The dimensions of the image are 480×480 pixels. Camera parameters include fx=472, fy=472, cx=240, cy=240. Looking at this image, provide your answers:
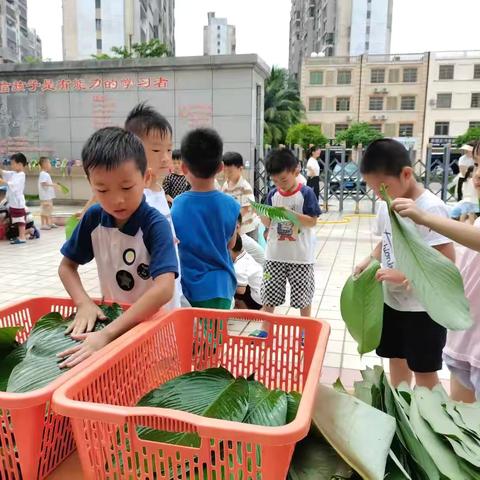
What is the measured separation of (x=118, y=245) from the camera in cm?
137

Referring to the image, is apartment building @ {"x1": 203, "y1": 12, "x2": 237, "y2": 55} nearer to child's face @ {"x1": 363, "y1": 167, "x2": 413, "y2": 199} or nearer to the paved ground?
the paved ground

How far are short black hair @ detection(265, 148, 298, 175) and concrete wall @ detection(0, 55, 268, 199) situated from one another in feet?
20.8

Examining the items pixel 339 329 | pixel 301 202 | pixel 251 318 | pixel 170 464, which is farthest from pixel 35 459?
pixel 339 329

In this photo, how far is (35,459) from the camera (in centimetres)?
87

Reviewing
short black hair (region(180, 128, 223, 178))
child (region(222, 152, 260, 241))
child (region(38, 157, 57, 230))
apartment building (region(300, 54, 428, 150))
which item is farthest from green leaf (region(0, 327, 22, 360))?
apartment building (region(300, 54, 428, 150))

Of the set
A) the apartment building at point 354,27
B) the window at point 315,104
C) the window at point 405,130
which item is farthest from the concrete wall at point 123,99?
the apartment building at point 354,27

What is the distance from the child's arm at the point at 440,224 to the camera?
3.73ft

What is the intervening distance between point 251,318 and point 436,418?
0.54 m

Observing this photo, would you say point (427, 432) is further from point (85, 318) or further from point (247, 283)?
point (247, 283)

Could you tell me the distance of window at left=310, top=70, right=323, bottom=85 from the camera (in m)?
43.6

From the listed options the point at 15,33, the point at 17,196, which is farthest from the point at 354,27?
the point at 17,196

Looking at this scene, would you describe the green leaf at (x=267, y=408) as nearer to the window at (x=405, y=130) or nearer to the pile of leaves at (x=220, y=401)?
the pile of leaves at (x=220, y=401)

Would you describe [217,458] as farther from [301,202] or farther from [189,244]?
[301,202]

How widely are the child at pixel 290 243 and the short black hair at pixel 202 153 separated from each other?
1.07m
